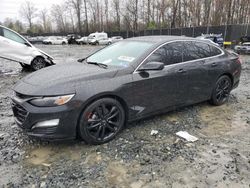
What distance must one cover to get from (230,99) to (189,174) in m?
3.44

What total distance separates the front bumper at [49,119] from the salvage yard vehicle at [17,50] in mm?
6953

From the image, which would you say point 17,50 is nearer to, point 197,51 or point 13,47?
point 13,47

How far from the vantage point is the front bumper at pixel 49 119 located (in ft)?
9.82

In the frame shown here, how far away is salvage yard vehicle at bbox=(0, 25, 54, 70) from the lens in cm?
915

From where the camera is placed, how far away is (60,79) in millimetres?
3230

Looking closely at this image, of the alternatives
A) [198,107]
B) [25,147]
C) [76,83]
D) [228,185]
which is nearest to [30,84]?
[76,83]

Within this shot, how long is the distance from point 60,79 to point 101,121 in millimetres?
829

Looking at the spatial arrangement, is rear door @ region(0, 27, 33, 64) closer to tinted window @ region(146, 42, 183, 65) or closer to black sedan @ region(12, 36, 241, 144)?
black sedan @ region(12, 36, 241, 144)

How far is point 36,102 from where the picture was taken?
302cm

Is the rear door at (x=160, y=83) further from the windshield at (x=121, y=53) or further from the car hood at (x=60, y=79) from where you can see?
the car hood at (x=60, y=79)

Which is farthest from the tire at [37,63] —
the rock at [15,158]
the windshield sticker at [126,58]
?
the rock at [15,158]

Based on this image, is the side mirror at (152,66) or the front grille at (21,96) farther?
→ the side mirror at (152,66)

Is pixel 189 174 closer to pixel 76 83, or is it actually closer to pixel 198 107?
pixel 76 83

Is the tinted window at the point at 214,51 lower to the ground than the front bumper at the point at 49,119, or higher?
higher
